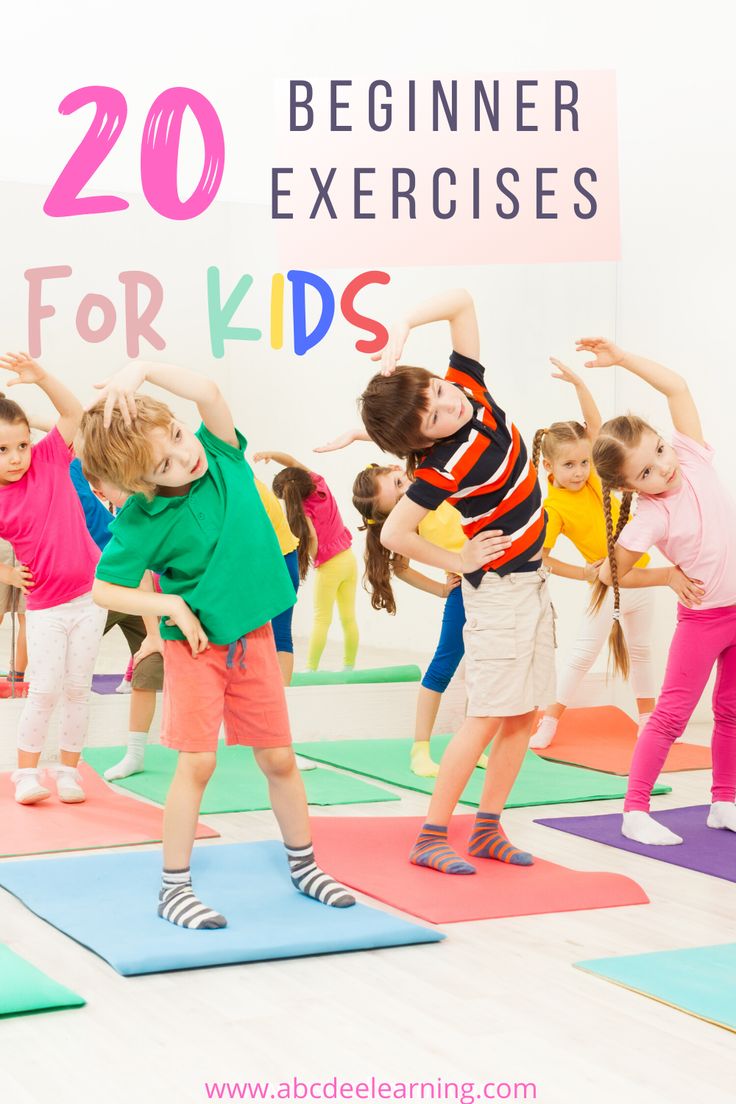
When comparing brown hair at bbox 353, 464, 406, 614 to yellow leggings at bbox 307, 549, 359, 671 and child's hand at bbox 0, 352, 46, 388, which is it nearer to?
yellow leggings at bbox 307, 549, 359, 671

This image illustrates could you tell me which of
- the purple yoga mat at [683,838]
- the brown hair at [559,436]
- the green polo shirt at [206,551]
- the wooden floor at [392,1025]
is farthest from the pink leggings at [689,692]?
the brown hair at [559,436]

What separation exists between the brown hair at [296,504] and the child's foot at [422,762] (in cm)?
77

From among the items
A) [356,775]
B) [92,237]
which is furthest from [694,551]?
[92,237]

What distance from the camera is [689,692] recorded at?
3379 mm

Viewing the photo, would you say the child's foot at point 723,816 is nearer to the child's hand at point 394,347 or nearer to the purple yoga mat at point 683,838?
the purple yoga mat at point 683,838

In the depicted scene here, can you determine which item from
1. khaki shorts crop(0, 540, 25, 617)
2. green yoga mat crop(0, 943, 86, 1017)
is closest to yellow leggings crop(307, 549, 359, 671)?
khaki shorts crop(0, 540, 25, 617)

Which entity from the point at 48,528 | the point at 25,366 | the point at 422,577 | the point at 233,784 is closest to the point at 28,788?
the point at 233,784

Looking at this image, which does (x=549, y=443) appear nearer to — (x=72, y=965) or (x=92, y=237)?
(x=92, y=237)

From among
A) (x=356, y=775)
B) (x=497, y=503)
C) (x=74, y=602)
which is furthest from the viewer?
(x=356, y=775)

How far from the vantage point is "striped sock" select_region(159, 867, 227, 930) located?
250 centimetres

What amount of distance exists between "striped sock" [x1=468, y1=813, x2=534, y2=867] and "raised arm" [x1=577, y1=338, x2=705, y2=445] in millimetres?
1097

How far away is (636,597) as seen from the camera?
487 centimetres

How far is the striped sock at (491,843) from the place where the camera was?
311cm

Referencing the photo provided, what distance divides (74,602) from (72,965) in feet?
5.33
